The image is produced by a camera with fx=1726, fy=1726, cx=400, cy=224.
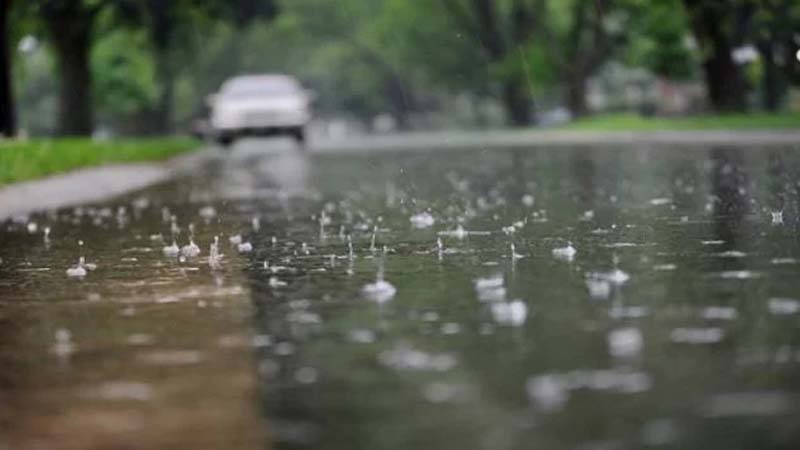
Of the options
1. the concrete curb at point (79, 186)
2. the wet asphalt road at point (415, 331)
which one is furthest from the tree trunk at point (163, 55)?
the wet asphalt road at point (415, 331)

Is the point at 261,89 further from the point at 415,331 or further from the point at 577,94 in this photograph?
the point at 415,331

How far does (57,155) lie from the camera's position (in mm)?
26656

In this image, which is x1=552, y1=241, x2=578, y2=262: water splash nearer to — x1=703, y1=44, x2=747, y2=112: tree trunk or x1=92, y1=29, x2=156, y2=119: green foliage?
x1=703, y1=44, x2=747, y2=112: tree trunk

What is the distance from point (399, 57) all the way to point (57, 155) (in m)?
63.3

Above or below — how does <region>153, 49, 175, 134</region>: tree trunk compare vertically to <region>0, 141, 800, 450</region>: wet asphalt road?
above

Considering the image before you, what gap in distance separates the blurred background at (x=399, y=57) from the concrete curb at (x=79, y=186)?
3.23m

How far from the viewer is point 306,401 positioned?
230 inches

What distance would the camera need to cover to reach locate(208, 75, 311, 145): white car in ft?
149

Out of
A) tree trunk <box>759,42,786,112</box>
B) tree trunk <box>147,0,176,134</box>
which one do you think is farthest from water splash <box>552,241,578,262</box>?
tree trunk <box>759,42,786,112</box>

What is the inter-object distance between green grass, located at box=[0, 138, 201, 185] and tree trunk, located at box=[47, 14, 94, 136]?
12.1 feet

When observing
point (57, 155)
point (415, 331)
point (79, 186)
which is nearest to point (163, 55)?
point (57, 155)

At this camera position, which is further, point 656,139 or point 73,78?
point 73,78

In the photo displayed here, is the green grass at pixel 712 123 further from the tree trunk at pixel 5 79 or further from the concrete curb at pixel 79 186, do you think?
the tree trunk at pixel 5 79

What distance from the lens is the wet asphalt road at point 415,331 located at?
538cm
